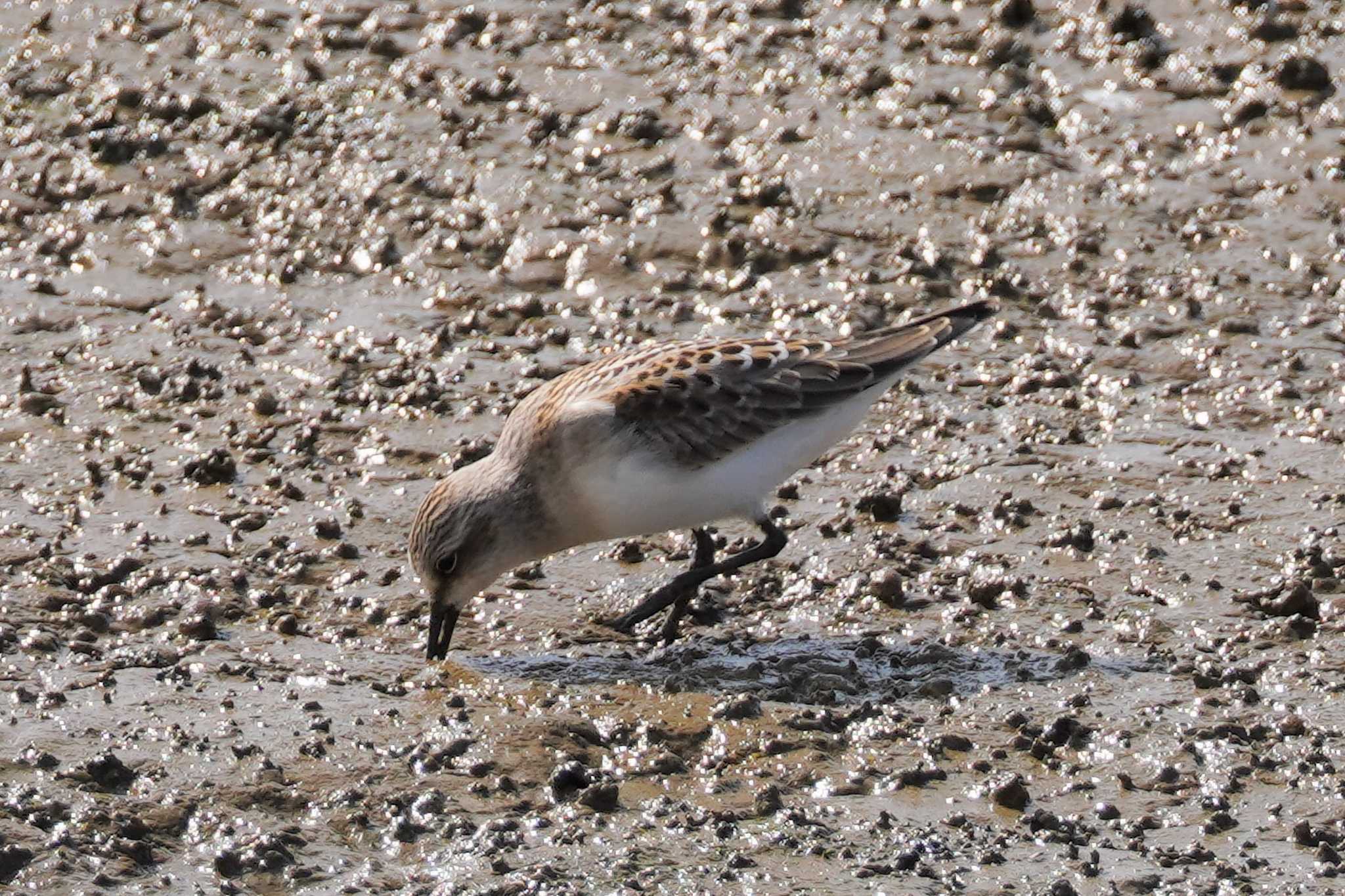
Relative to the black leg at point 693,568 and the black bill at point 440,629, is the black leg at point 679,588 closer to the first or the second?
the black leg at point 693,568

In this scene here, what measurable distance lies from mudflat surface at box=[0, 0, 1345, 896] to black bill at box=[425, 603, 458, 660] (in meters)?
0.09

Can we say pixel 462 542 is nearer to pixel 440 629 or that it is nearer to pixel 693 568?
pixel 440 629

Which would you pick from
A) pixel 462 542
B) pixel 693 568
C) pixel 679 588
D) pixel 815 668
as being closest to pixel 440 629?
pixel 462 542

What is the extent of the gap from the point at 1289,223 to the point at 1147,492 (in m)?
2.77

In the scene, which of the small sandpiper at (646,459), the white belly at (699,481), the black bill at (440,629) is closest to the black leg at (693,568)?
the small sandpiper at (646,459)

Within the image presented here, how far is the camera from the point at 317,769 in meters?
7.42

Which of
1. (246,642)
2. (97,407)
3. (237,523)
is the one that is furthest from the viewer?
(97,407)

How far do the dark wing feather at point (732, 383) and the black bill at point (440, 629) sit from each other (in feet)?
3.44

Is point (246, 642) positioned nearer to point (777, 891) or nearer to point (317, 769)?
point (317, 769)

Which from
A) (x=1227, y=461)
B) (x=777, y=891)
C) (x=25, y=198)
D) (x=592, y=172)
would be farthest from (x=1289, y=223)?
(x=25, y=198)

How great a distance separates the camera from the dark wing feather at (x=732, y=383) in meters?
8.52

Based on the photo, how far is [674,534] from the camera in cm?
959

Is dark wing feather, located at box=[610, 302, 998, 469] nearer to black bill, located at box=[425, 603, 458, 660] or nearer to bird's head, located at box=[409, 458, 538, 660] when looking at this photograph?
bird's head, located at box=[409, 458, 538, 660]

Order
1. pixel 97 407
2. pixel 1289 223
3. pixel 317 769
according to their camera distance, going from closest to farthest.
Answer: pixel 317 769 < pixel 97 407 < pixel 1289 223
